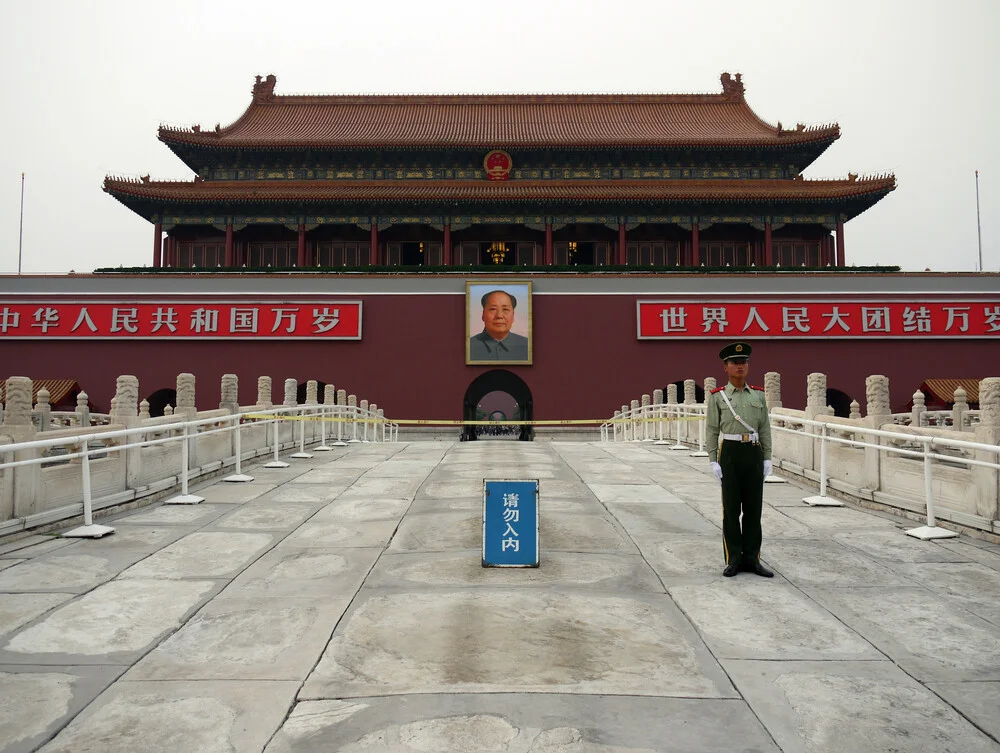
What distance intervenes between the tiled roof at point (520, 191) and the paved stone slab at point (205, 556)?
2232cm

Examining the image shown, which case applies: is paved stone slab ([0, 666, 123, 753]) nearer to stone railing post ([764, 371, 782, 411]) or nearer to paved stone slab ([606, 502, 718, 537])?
paved stone slab ([606, 502, 718, 537])

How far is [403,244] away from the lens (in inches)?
1161

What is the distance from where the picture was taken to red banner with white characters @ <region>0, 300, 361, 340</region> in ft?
82.0

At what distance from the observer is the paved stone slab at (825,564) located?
195 inches

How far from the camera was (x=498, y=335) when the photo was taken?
24812mm

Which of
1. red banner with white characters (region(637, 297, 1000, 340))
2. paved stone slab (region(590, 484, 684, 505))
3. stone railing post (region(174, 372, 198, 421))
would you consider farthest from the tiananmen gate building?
paved stone slab (region(590, 484, 684, 505))

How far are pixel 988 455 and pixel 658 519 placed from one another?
3.07 m

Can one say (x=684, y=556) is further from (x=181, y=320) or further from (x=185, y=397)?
(x=181, y=320)

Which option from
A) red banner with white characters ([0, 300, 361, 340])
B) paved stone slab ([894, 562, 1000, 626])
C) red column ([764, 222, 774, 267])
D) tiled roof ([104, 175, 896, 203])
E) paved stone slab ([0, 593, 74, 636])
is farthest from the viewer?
red column ([764, 222, 774, 267])

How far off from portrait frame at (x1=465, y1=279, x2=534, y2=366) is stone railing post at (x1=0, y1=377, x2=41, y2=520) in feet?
60.3

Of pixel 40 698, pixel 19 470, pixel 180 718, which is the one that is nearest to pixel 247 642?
pixel 180 718

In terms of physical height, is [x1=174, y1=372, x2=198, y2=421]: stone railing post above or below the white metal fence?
above

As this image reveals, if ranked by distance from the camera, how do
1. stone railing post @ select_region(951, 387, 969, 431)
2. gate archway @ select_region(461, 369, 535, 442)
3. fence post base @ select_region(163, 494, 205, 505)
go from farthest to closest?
gate archway @ select_region(461, 369, 535, 442), stone railing post @ select_region(951, 387, 969, 431), fence post base @ select_region(163, 494, 205, 505)

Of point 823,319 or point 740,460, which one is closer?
point 740,460
